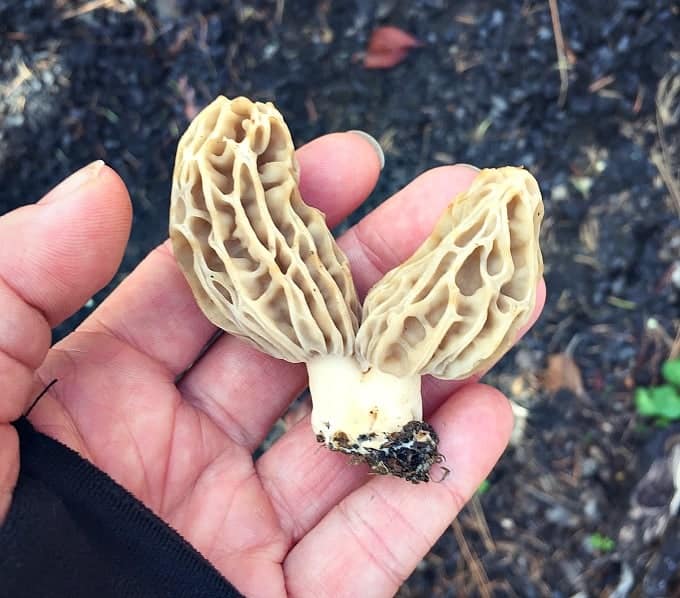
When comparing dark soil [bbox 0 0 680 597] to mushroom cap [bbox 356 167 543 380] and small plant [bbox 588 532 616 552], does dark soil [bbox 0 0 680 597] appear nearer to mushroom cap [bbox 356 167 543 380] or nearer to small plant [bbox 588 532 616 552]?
small plant [bbox 588 532 616 552]

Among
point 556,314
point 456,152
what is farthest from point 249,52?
point 556,314

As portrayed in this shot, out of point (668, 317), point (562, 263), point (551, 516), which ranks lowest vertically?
point (551, 516)

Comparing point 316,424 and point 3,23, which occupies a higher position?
point 3,23

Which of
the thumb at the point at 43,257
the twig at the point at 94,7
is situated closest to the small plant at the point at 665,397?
the thumb at the point at 43,257

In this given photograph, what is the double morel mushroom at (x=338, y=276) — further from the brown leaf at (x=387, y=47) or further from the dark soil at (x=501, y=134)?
→ the brown leaf at (x=387, y=47)

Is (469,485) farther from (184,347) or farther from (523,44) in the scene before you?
(523,44)

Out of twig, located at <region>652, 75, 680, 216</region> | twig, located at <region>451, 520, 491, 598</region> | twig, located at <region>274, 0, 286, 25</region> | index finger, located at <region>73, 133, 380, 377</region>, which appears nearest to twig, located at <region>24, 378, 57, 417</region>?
index finger, located at <region>73, 133, 380, 377</region>
